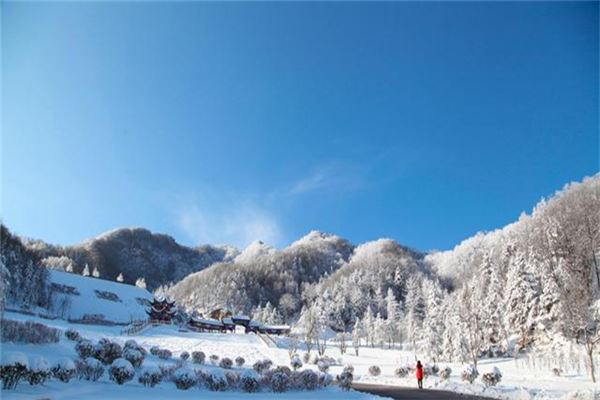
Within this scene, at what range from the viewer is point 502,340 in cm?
4931

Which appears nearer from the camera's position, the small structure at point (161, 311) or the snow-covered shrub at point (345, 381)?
the snow-covered shrub at point (345, 381)

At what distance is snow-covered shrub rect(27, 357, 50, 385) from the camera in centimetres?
1384

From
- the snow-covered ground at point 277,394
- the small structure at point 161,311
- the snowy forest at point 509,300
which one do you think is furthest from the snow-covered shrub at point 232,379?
the small structure at point 161,311

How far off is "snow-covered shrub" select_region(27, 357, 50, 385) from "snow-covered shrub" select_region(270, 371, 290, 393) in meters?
8.95

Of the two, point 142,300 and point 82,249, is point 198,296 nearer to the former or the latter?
point 142,300

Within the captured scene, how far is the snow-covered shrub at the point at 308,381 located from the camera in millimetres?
19984

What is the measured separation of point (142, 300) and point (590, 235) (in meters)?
78.1

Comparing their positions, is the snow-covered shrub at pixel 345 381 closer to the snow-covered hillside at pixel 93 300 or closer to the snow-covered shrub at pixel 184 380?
the snow-covered shrub at pixel 184 380

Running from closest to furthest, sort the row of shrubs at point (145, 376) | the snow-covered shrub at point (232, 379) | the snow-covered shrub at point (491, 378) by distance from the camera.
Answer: the row of shrubs at point (145, 376), the snow-covered shrub at point (232, 379), the snow-covered shrub at point (491, 378)

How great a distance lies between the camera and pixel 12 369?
1317 centimetres

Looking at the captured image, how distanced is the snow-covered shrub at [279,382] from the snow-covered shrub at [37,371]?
8.95 metres

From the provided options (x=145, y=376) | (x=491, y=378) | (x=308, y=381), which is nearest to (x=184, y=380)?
(x=145, y=376)

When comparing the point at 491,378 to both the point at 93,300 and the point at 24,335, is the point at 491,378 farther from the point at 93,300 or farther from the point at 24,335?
the point at 93,300

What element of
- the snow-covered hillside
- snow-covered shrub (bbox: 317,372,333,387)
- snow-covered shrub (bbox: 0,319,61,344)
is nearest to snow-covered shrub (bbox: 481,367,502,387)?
snow-covered shrub (bbox: 317,372,333,387)
